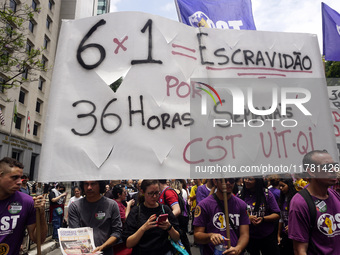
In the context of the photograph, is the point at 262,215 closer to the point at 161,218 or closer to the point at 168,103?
the point at 161,218

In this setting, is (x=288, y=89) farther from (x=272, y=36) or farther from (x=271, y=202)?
(x=271, y=202)

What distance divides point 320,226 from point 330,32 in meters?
4.62

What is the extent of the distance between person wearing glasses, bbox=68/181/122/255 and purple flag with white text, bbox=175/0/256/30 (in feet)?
7.83

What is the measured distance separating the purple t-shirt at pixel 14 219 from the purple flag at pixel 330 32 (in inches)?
210

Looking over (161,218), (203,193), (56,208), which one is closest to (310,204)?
(161,218)

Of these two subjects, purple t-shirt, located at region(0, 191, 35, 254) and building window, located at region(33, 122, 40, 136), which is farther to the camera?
building window, located at region(33, 122, 40, 136)

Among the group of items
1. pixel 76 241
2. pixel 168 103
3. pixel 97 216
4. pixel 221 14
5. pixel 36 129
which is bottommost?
pixel 76 241

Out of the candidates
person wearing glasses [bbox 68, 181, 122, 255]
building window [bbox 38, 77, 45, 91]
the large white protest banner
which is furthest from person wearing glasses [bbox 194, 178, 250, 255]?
building window [bbox 38, 77, 45, 91]

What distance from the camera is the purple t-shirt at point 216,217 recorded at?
331cm

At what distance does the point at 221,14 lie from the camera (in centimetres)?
388

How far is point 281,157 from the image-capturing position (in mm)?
2709

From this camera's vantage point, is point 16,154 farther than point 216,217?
Yes

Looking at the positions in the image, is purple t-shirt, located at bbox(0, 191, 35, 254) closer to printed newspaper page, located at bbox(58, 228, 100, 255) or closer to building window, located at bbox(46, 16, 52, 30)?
printed newspaper page, located at bbox(58, 228, 100, 255)

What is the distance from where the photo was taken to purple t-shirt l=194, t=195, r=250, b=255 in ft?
10.9
